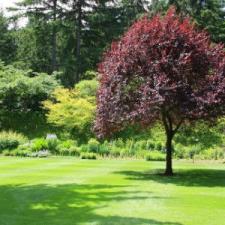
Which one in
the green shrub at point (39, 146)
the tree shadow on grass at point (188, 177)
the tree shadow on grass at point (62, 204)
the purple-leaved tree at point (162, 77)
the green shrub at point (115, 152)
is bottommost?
the tree shadow on grass at point (62, 204)

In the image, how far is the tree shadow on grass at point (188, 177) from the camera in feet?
52.6

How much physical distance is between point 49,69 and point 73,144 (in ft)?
83.4

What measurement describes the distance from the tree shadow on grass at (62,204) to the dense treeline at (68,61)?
1106 cm

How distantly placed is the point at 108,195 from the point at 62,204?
1.51 meters

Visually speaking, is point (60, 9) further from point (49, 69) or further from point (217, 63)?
point (217, 63)

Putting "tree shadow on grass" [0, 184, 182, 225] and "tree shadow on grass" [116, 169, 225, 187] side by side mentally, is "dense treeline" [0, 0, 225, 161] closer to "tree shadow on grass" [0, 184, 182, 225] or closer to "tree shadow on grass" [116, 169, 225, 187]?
"tree shadow on grass" [116, 169, 225, 187]

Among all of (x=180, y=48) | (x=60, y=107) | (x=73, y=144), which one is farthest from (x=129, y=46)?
(x=60, y=107)

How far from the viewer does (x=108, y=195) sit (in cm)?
1311

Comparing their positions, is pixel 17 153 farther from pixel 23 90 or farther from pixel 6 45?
pixel 6 45

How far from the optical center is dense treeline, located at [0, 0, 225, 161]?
32281 millimetres

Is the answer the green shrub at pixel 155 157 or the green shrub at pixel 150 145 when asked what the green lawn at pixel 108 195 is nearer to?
the green shrub at pixel 155 157

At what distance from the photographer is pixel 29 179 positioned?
53.6 feet

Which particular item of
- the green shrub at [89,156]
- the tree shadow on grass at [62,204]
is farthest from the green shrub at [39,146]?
the tree shadow on grass at [62,204]

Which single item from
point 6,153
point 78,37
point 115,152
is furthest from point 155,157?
point 78,37
